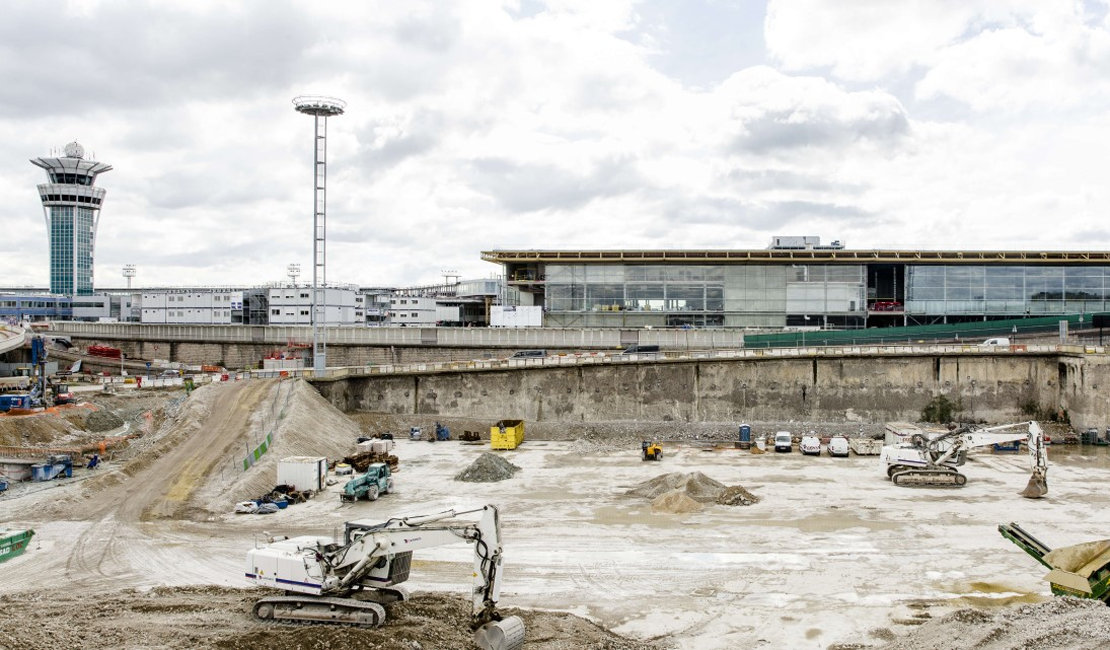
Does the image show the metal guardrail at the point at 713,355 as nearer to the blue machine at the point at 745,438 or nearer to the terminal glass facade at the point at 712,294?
the blue machine at the point at 745,438

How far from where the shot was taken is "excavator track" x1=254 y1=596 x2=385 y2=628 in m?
18.0

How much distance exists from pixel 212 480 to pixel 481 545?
67.6ft

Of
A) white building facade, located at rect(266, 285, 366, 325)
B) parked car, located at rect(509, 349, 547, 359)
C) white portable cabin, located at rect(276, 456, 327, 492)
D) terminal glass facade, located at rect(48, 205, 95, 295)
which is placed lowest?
white portable cabin, located at rect(276, 456, 327, 492)

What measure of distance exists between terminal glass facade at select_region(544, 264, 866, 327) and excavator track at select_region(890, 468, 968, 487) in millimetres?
39490

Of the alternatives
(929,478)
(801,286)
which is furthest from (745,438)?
(801,286)

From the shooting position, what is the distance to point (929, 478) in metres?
34.4

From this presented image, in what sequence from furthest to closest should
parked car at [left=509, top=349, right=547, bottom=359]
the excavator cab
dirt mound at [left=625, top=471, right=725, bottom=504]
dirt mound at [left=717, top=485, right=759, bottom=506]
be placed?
1. parked car at [left=509, top=349, right=547, bottom=359]
2. the excavator cab
3. dirt mound at [left=625, top=471, right=725, bottom=504]
4. dirt mound at [left=717, top=485, right=759, bottom=506]

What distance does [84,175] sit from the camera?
156625 mm

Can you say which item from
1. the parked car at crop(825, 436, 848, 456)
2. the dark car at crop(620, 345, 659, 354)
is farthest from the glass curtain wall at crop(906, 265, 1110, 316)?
the parked car at crop(825, 436, 848, 456)

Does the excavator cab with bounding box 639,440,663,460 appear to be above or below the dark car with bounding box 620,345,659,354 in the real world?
below

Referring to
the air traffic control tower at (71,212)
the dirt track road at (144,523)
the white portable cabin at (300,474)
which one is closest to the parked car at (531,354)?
the dirt track road at (144,523)

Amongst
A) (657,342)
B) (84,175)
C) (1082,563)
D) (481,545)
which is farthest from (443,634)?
(84,175)

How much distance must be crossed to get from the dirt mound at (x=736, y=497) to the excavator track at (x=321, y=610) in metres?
17.0

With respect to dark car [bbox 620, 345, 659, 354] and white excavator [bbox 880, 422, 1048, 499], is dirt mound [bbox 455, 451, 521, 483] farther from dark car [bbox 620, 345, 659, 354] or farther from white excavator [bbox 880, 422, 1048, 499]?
dark car [bbox 620, 345, 659, 354]
